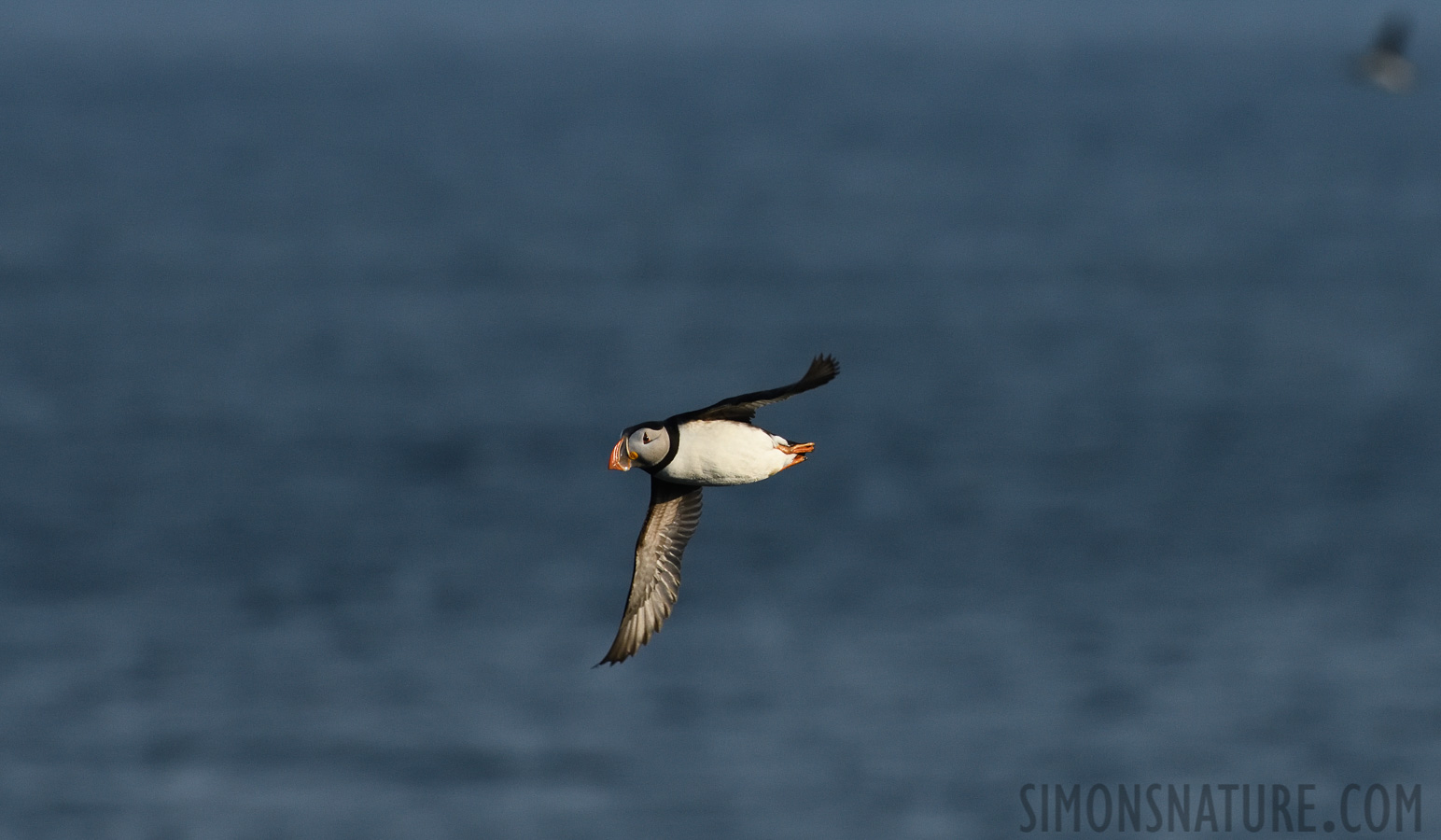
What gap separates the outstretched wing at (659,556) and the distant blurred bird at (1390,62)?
22.5 metres

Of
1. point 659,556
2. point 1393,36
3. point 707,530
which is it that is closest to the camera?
point 659,556

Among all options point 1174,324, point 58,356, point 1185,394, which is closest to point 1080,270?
point 1174,324

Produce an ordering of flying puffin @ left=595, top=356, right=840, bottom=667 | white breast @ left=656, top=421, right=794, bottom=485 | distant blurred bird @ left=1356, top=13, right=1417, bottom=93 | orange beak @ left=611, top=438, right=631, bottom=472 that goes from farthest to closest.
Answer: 1. distant blurred bird @ left=1356, top=13, right=1417, bottom=93
2. white breast @ left=656, top=421, right=794, bottom=485
3. flying puffin @ left=595, top=356, right=840, bottom=667
4. orange beak @ left=611, top=438, right=631, bottom=472

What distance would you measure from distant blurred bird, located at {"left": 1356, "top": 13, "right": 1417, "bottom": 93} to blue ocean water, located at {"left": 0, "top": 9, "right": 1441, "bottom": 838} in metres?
15.4

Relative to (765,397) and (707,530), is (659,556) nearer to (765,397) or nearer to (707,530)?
(765,397)

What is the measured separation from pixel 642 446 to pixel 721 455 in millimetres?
578

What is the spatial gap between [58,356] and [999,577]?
49715mm

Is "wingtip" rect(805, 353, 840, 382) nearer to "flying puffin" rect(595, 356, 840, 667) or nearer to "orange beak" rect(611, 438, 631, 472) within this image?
"flying puffin" rect(595, 356, 840, 667)

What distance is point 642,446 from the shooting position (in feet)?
48.2

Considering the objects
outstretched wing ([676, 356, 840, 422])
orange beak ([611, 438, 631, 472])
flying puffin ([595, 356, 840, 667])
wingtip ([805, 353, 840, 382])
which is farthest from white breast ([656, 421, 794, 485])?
wingtip ([805, 353, 840, 382])

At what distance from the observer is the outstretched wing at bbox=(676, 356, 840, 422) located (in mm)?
13766

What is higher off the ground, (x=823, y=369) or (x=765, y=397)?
(x=823, y=369)

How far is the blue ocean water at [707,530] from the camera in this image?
4853 centimetres

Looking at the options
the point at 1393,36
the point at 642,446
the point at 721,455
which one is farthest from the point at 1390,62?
the point at 642,446
